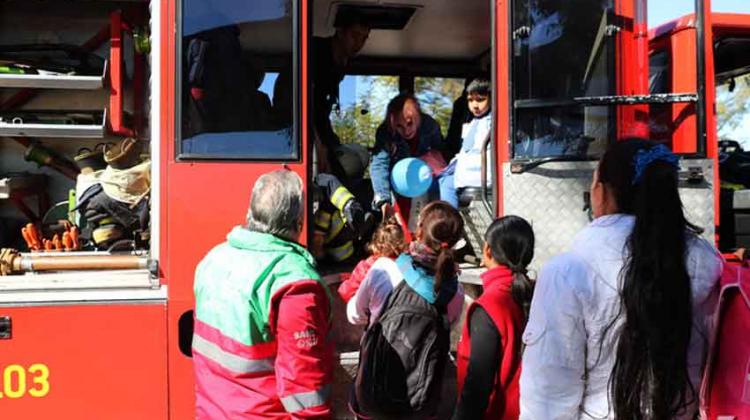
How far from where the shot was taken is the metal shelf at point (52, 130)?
160 inches

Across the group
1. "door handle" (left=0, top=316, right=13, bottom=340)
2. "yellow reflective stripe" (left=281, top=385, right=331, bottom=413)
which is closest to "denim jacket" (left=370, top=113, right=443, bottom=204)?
"door handle" (left=0, top=316, right=13, bottom=340)

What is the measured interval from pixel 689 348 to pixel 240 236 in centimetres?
132

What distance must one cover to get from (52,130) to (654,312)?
3646 millimetres

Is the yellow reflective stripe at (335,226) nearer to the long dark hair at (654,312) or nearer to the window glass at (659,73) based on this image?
the window glass at (659,73)

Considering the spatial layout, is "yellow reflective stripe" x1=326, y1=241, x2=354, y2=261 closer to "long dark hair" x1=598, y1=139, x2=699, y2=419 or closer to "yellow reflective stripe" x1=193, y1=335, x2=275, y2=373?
"yellow reflective stripe" x1=193, y1=335, x2=275, y2=373

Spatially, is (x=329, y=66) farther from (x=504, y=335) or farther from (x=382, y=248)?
(x=504, y=335)

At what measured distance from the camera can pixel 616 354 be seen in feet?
5.40

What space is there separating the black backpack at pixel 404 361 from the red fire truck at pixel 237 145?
76cm

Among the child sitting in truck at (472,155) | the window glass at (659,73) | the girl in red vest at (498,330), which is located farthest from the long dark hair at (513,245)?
the window glass at (659,73)

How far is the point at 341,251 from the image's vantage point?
3713 mm

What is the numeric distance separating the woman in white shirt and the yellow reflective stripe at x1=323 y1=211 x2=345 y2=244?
6.60 feet

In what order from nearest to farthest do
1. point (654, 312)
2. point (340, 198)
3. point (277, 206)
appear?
point (654, 312) → point (277, 206) → point (340, 198)

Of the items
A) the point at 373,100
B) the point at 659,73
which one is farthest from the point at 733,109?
the point at 659,73

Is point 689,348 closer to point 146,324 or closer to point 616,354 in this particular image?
point 616,354
